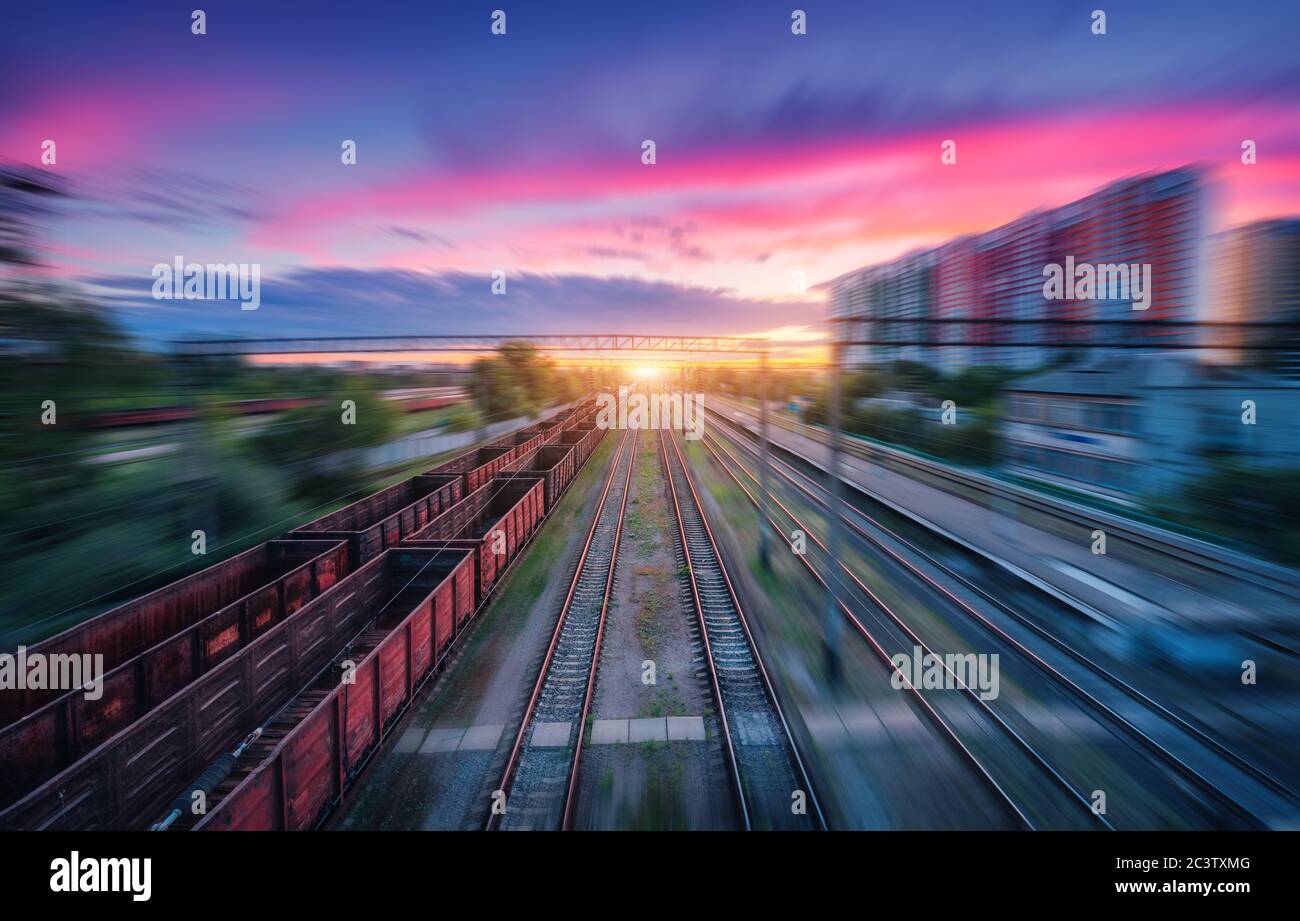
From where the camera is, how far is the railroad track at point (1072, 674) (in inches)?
233

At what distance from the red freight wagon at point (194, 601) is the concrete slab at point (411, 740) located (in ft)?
Answer: 11.9

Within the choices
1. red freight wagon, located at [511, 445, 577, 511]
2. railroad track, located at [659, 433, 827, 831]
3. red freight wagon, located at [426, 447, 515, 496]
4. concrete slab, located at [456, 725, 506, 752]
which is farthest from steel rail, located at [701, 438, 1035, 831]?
red freight wagon, located at [426, 447, 515, 496]

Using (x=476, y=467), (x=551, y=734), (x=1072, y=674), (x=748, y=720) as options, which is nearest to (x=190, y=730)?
(x=551, y=734)

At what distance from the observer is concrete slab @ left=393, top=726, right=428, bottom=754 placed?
6.59 metres

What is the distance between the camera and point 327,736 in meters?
5.19

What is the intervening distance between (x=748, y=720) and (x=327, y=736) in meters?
5.47

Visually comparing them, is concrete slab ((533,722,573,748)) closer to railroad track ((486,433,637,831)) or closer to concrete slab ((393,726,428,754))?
railroad track ((486,433,637,831))

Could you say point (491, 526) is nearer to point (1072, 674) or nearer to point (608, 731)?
point (608, 731)

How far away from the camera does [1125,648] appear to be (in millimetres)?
8609

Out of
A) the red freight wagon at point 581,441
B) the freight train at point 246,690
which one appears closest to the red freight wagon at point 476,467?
the red freight wagon at point 581,441

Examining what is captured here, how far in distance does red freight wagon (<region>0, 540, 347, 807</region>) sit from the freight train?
0.02 metres

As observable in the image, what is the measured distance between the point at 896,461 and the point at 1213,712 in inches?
792
